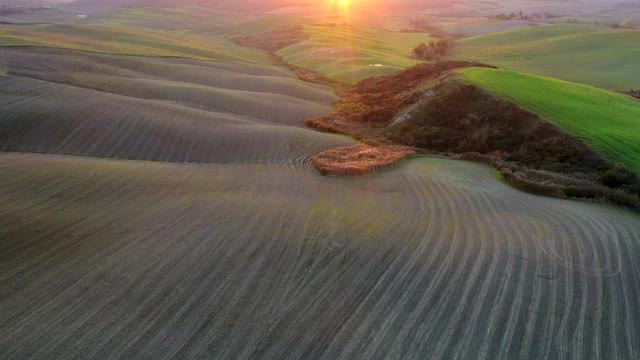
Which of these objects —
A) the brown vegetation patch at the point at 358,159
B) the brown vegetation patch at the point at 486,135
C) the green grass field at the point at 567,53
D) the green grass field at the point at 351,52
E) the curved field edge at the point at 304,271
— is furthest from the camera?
the green grass field at the point at 351,52

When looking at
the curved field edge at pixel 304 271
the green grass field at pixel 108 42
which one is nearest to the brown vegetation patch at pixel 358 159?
the curved field edge at pixel 304 271

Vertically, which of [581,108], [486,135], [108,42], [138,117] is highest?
[108,42]

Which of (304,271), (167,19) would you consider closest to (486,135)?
(304,271)

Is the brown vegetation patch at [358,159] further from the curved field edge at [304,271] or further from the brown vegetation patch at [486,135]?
the brown vegetation patch at [486,135]

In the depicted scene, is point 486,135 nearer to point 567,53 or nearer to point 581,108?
point 581,108

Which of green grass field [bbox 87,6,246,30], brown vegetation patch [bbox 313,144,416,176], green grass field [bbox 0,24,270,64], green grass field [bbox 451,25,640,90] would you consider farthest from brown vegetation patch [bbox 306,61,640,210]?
green grass field [bbox 87,6,246,30]
